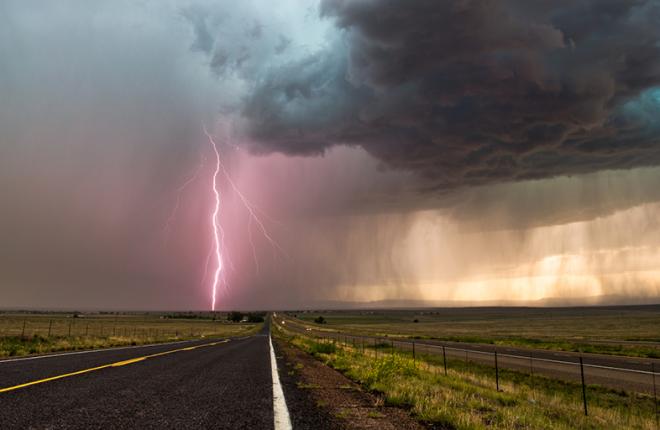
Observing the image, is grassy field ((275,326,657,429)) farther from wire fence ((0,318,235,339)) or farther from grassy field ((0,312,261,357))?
wire fence ((0,318,235,339))

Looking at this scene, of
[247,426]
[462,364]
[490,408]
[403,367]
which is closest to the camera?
[247,426]

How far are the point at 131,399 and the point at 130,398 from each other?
110 millimetres

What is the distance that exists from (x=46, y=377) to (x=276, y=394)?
520 cm

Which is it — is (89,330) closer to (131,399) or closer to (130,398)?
(130,398)

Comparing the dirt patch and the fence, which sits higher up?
the dirt patch

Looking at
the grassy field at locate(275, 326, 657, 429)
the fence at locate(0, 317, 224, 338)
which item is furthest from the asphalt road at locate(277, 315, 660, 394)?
the fence at locate(0, 317, 224, 338)

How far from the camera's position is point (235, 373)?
12.4 metres

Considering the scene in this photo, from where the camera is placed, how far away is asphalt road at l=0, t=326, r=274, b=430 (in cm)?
569

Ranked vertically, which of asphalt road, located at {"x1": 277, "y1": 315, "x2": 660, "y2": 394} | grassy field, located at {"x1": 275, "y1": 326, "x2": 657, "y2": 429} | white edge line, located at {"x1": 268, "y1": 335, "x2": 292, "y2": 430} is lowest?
asphalt road, located at {"x1": 277, "y1": 315, "x2": 660, "y2": 394}

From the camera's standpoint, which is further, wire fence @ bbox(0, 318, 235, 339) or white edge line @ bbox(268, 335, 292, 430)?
wire fence @ bbox(0, 318, 235, 339)

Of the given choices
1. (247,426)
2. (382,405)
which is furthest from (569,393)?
(247,426)

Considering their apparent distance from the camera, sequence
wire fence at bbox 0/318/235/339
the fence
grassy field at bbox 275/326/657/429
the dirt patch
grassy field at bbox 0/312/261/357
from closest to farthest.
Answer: the dirt patch → grassy field at bbox 275/326/657/429 → grassy field at bbox 0/312/261/357 → wire fence at bbox 0/318/235/339 → the fence

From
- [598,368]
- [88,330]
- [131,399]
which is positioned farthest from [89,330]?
[131,399]

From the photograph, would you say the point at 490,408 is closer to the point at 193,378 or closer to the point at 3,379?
the point at 193,378
